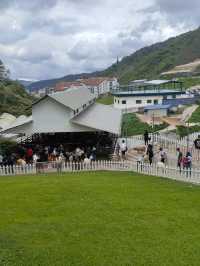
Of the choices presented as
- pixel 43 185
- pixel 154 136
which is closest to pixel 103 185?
pixel 43 185

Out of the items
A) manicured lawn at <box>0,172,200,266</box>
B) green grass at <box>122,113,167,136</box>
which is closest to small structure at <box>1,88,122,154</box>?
manicured lawn at <box>0,172,200,266</box>

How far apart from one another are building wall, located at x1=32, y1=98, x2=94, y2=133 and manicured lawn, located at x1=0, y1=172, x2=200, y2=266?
33.4 feet

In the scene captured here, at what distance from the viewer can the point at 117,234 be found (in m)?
12.9

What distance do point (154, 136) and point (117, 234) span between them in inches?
896

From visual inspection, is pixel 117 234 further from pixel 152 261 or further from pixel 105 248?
pixel 152 261

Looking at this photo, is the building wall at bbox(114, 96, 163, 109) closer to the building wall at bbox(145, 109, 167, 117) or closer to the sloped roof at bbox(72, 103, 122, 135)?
the building wall at bbox(145, 109, 167, 117)

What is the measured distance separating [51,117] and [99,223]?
1773 cm

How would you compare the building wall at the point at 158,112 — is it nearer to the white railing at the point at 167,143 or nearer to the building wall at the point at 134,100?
the building wall at the point at 134,100

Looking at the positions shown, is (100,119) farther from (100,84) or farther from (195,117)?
(100,84)

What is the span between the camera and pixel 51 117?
3094 cm

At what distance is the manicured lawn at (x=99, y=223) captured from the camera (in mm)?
11258

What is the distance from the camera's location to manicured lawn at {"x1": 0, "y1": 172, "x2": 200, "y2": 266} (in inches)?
443

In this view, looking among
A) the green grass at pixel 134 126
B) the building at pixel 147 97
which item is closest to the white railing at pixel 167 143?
the green grass at pixel 134 126

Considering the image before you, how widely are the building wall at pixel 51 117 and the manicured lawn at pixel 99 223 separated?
10.2 m
